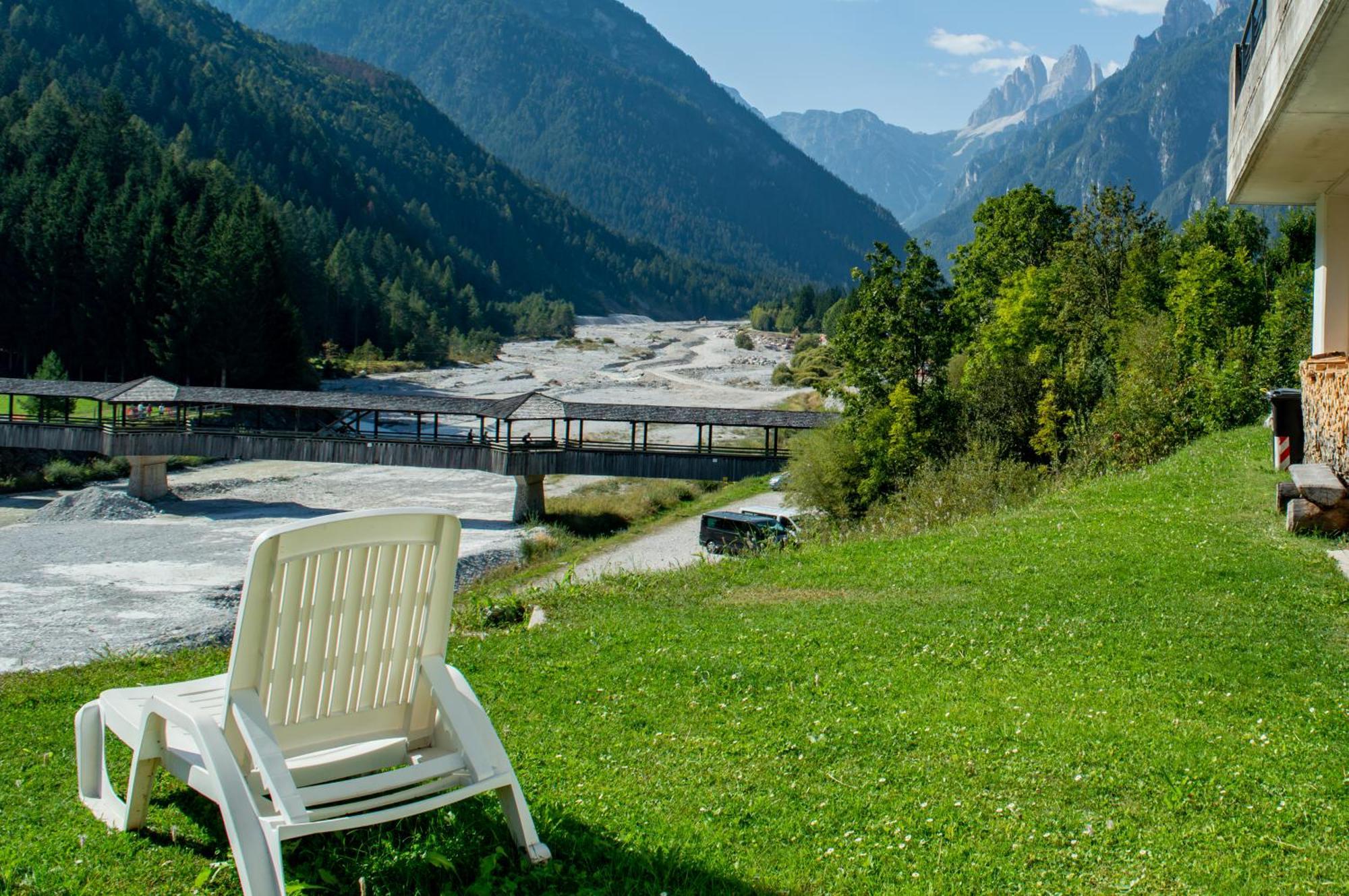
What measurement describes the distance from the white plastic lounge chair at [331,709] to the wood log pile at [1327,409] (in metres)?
8.13

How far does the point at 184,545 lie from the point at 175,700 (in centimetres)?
2556

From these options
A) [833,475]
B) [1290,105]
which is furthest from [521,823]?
[833,475]

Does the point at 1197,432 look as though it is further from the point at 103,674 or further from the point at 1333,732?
the point at 103,674

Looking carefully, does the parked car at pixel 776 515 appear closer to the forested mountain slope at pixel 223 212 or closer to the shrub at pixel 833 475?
the shrub at pixel 833 475

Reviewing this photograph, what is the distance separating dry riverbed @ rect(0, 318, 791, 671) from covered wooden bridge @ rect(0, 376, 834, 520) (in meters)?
1.63

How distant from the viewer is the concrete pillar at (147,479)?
36.1 meters

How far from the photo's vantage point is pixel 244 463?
44.4 meters

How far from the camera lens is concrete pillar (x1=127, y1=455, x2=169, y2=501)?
119 feet

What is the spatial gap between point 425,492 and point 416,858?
117 feet

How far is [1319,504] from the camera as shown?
915 centimetres

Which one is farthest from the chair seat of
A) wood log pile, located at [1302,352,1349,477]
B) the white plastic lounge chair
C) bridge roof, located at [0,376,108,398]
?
bridge roof, located at [0,376,108,398]

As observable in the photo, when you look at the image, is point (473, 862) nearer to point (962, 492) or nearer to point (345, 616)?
point (345, 616)

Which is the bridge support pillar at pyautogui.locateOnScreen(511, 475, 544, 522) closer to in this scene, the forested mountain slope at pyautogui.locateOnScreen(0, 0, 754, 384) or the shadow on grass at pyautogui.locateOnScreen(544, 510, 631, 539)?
the shadow on grass at pyautogui.locateOnScreen(544, 510, 631, 539)

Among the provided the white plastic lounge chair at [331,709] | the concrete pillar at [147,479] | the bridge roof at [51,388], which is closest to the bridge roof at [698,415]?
the concrete pillar at [147,479]
